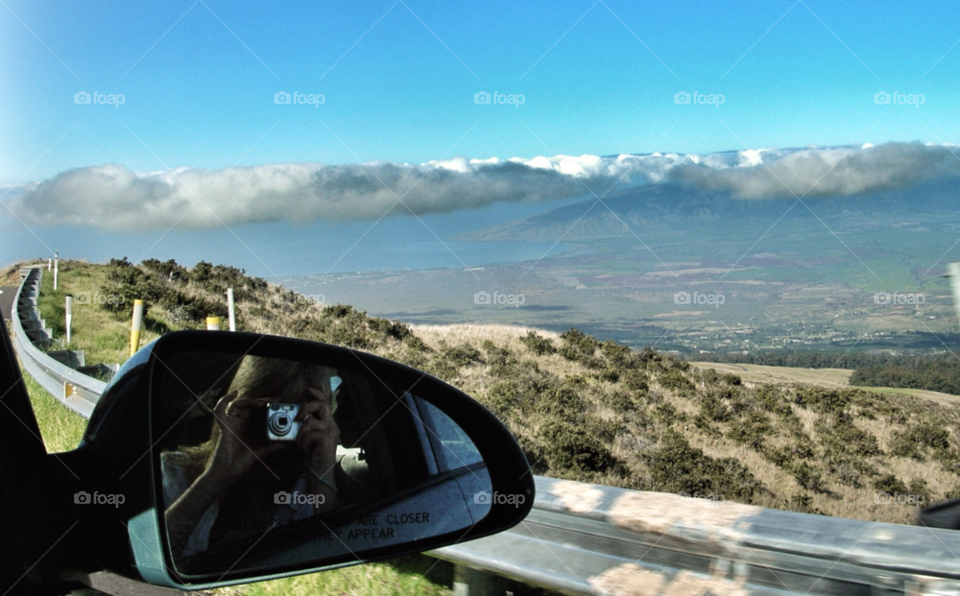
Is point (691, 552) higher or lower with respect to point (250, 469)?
lower

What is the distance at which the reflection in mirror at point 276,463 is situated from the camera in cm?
126

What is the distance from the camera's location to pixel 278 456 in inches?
51.6

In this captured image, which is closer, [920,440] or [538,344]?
[920,440]

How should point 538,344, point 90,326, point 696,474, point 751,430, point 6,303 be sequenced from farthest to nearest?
point 538,344 < point 751,430 < point 90,326 < point 696,474 < point 6,303

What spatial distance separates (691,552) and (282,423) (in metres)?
0.91

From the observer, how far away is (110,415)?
1.27 metres

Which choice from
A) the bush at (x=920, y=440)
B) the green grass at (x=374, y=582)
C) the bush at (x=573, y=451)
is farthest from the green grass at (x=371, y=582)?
the bush at (x=920, y=440)

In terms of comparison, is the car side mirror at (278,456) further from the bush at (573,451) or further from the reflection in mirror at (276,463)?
the bush at (573,451)

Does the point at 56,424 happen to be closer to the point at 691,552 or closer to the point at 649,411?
the point at 691,552

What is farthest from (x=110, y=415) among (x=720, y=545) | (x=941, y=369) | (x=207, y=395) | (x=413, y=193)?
(x=413, y=193)

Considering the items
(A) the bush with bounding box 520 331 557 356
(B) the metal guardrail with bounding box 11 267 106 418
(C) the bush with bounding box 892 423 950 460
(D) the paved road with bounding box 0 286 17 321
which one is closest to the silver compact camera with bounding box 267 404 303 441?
(D) the paved road with bounding box 0 286 17 321

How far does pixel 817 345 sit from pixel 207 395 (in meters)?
42.6

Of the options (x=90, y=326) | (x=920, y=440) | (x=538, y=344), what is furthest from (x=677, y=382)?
(x=90, y=326)

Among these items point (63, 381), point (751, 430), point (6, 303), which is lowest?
point (751, 430)
